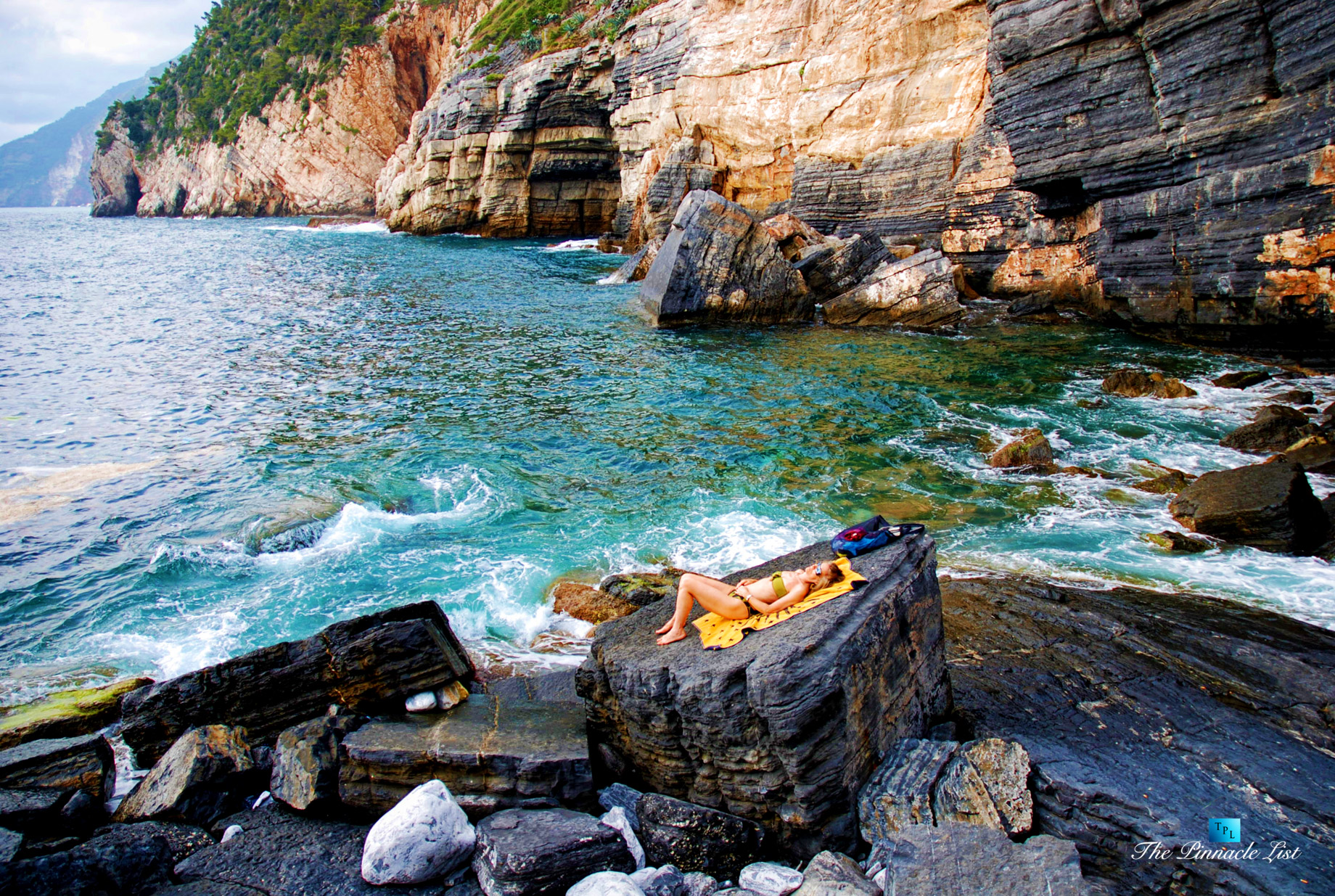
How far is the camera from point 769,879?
167 inches

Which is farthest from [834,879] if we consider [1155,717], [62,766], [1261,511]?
[1261,511]

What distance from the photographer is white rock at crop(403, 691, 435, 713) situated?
5637 mm

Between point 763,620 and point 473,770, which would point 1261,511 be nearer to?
point 763,620

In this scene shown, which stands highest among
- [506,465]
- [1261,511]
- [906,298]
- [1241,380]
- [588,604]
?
[906,298]

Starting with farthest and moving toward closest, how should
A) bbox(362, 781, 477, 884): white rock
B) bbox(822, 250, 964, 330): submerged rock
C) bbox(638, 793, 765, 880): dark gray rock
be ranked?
bbox(822, 250, 964, 330): submerged rock, bbox(638, 793, 765, 880): dark gray rock, bbox(362, 781, 477, 884): white rock

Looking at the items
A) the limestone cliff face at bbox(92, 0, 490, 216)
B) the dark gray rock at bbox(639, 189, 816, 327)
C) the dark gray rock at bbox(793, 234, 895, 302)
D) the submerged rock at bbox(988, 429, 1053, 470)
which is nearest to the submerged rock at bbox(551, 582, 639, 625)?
the submerged rock at bbox(988, 429, 1053, 470)

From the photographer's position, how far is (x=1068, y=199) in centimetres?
1847

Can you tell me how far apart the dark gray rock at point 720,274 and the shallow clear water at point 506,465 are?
128cm

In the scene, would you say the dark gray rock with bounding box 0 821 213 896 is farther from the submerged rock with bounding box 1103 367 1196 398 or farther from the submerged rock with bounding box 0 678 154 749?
the submerged rock with bounding box 1103 367 1196 398

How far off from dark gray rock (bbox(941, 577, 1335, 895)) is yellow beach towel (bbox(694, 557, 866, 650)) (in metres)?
1.45

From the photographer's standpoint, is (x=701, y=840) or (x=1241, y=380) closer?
(x=701, y=840)

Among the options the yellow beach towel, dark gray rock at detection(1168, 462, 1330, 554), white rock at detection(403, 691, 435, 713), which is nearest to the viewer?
the yellow beach towel

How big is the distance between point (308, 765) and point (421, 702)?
35.7 inches

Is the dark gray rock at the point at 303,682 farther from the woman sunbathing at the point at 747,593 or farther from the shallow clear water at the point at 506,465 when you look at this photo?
the woman sunbathing at the point at 747,593
